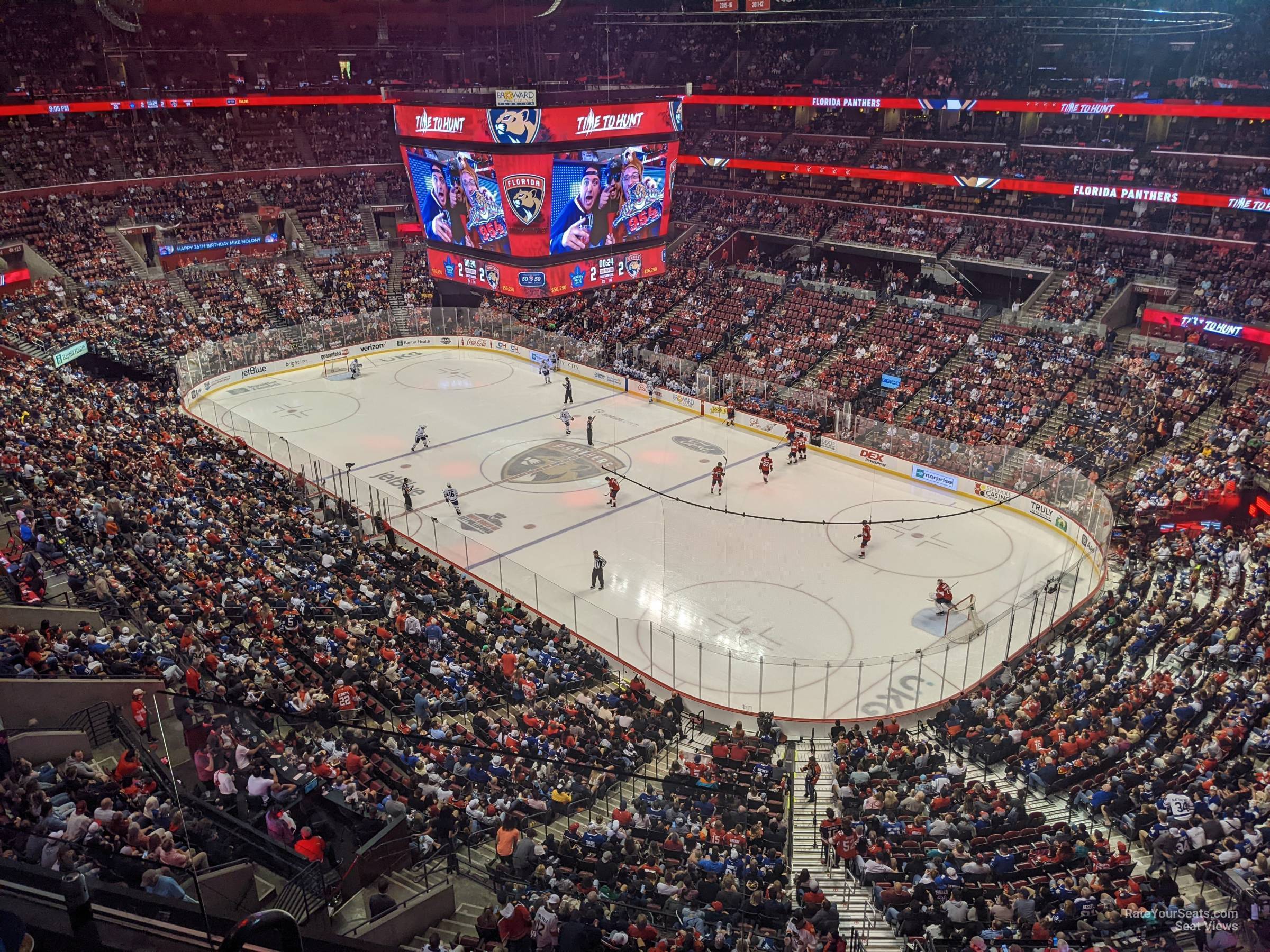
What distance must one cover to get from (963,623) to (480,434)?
67.2 ft

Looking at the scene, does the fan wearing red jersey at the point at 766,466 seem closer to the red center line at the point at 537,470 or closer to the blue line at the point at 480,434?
the red center line at the point at 537,470

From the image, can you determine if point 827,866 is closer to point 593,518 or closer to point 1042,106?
point 593,518

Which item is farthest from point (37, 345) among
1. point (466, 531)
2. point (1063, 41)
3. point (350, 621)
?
point (1063, 41)

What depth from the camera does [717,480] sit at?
3128 centimetres

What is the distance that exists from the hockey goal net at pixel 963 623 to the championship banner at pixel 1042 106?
812 inches

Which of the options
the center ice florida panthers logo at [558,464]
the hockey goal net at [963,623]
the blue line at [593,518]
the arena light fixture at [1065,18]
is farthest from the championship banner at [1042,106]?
the hockey goal net at [963,623]

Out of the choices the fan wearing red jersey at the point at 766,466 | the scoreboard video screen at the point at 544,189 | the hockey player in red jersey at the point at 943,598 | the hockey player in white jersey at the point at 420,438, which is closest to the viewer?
the hockey player in red jersey at the point at 943,598

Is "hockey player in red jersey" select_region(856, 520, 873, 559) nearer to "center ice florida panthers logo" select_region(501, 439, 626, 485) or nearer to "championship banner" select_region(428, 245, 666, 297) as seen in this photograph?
"center ice florida panthers logo" select_region(501, 439, 626, 485)

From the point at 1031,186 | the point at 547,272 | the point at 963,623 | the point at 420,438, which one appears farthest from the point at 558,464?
the point at 1031,186

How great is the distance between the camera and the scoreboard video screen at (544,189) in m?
28.7

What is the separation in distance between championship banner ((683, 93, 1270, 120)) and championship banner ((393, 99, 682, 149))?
516 centimetres

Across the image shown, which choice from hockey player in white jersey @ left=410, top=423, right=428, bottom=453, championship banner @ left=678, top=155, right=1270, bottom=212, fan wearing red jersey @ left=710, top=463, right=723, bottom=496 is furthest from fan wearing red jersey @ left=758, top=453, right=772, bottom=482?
championship banner @ left=678, top=155, right=1270, bottom=212

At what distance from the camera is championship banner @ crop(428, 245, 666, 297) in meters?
30.4

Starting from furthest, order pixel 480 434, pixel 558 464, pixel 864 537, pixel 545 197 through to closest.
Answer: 1. pixel 480 434
2. pixel 558 464
3. pixel 545 197
4. pixel 864 537
